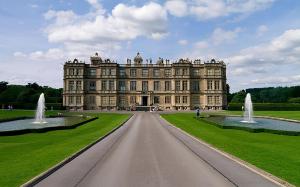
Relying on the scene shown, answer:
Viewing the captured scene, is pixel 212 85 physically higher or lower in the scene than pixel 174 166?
higher

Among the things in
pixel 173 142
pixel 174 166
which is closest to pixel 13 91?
pixel 173 142

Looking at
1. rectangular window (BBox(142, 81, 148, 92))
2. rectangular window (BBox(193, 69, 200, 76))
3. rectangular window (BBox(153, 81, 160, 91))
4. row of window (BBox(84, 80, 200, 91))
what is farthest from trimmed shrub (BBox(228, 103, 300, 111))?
rectangular window (BBox(142, 81, 148, 92))

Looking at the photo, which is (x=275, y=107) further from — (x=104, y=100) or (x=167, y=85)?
(x=104, y=100)

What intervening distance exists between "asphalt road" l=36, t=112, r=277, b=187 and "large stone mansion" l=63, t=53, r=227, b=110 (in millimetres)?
93065

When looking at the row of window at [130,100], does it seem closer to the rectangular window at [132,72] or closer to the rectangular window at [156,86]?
the rectangular window at [156,86]

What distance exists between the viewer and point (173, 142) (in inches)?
1171

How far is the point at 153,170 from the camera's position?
1770 cm

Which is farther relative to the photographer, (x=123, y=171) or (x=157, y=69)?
(x=157, y=69)

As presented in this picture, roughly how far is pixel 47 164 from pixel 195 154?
8794 millimetres

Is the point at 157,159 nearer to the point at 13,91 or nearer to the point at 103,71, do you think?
the point at 103,71

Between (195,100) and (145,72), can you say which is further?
(145,72)

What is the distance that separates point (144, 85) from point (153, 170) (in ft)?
337

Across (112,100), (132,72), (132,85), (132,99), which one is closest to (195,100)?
(132,99)

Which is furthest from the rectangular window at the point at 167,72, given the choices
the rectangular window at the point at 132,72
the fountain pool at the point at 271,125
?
the fountain pool at the point at 271,125
